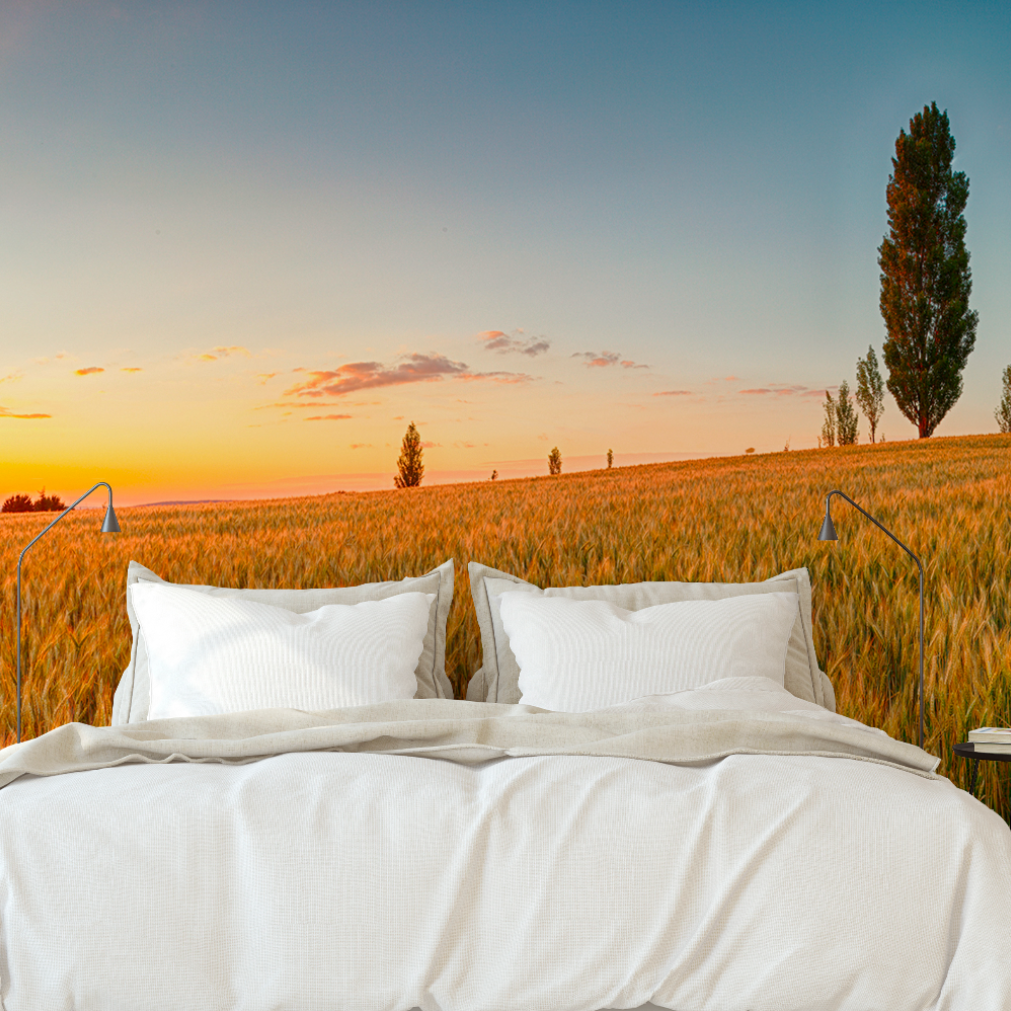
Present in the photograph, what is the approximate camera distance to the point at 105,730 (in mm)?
1795

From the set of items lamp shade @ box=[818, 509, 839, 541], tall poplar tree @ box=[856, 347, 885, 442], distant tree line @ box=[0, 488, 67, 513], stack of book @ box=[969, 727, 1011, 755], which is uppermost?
tall poplar tree @ box=[856, 347, 885, 442]

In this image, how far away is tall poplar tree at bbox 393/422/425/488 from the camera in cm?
376

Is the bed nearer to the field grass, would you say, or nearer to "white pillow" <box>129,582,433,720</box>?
"white pillow" <box>129,582,433,720</box>

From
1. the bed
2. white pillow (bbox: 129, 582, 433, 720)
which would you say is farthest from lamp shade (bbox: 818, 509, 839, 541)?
white pillow (bbox: 129, 582, 433, 720)

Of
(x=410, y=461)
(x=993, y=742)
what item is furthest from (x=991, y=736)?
(x=410, y=461)

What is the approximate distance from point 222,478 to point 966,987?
3262 mm

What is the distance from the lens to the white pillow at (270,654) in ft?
8.14

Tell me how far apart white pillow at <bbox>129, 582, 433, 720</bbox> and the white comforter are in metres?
0.99

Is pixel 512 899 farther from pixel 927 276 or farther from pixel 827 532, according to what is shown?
pixel 927 276

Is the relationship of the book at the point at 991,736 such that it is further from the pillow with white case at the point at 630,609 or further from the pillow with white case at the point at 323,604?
the pillow with white case at the point at 323,604

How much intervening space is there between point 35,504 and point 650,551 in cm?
261

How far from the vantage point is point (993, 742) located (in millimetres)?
2326

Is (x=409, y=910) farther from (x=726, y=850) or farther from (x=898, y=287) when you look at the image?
(x=898, y=287)

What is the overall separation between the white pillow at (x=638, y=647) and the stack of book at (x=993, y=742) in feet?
1.73
